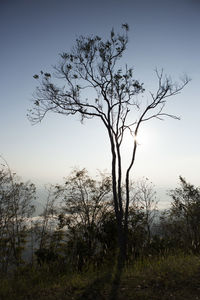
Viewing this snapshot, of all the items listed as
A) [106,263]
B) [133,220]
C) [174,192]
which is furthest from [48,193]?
[106,263]

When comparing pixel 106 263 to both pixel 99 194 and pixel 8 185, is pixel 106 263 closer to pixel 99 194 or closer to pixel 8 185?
pixel 8 185

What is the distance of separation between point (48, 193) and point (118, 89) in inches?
741

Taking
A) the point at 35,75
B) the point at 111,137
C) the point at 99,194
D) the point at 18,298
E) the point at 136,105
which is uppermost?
the point at 35,75

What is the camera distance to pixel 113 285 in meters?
4.49

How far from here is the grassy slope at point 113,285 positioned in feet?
13.3

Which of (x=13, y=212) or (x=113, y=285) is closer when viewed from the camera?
(x=113, y=285)

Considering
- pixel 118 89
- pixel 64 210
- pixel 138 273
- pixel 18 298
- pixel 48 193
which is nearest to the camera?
pixel 18 298

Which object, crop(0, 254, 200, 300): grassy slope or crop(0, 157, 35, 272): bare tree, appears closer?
crop(0, 254, 200, 300): grassy slope

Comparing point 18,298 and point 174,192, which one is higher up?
point 174,192

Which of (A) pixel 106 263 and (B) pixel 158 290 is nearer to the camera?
(B) pixel 158 290

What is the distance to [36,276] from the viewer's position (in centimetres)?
517

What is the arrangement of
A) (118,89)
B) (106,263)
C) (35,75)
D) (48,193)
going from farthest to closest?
(48,193)
(118,89)
(35,75)
(106,263)

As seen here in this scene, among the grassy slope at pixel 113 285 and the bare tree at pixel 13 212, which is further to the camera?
the bare tree at pixel 13 212

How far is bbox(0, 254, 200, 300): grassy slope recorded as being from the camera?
404 cm
